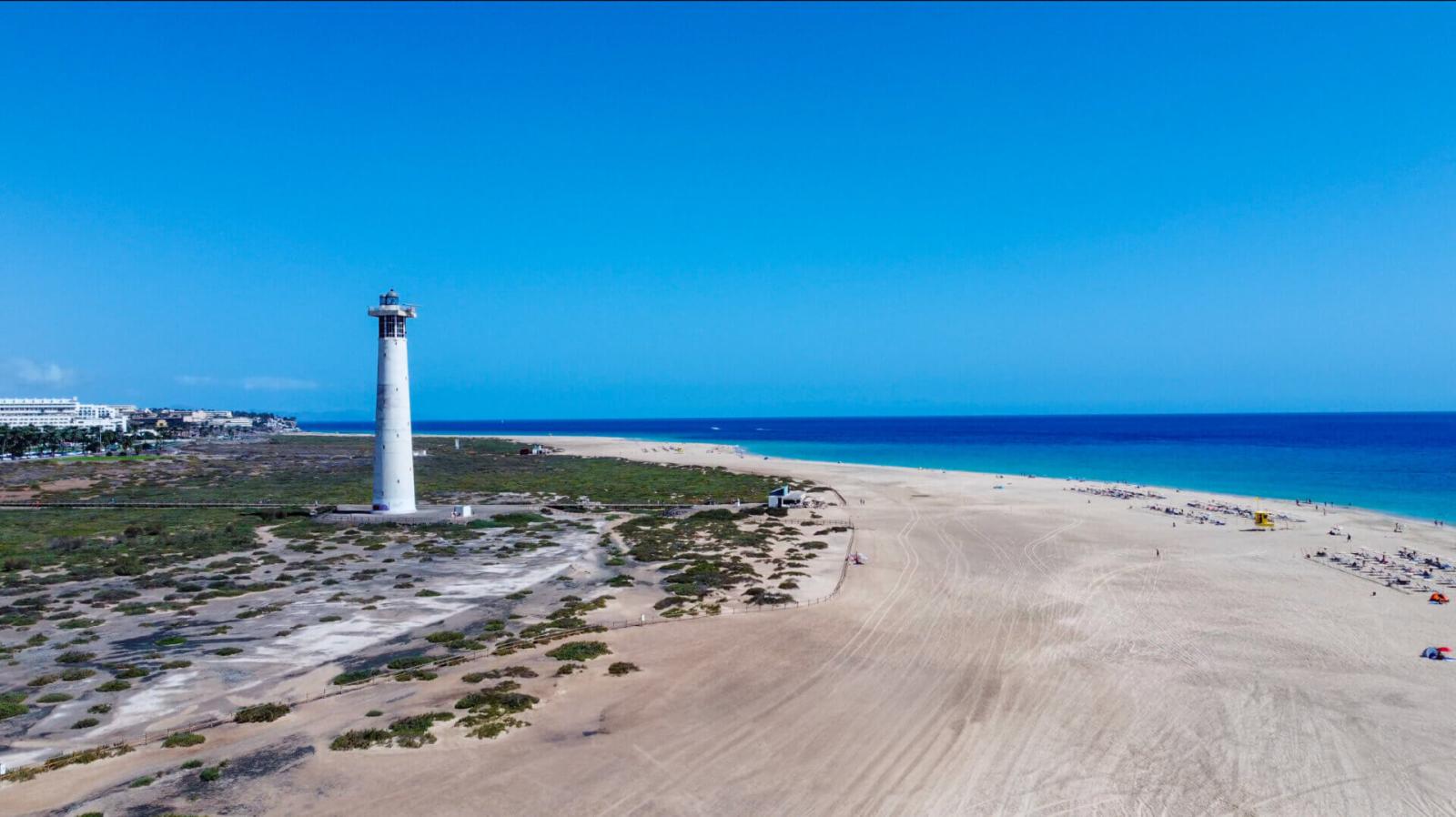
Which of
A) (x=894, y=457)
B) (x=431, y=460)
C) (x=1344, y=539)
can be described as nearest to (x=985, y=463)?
(x=894, y=457)

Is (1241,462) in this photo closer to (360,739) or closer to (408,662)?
(408,662)

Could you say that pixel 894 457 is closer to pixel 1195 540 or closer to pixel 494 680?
pixel 1195 540

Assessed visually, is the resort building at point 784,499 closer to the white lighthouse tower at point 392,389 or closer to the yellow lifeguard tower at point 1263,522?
the white lighthouse tower at point 392,389

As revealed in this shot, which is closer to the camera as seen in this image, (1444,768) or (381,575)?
(1444,768)

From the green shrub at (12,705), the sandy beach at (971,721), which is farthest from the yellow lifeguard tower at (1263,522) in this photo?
the green shrub at (12,705)

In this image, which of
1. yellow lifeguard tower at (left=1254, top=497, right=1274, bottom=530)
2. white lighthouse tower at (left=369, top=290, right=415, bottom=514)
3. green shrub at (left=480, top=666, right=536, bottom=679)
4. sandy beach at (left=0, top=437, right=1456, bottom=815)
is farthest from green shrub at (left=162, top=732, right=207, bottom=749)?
yellow lifeguard tower at (left=1254, top=497, right=1274, bottom=530)

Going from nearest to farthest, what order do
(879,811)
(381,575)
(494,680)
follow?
(879,811)
(494,680)
(381,575)
